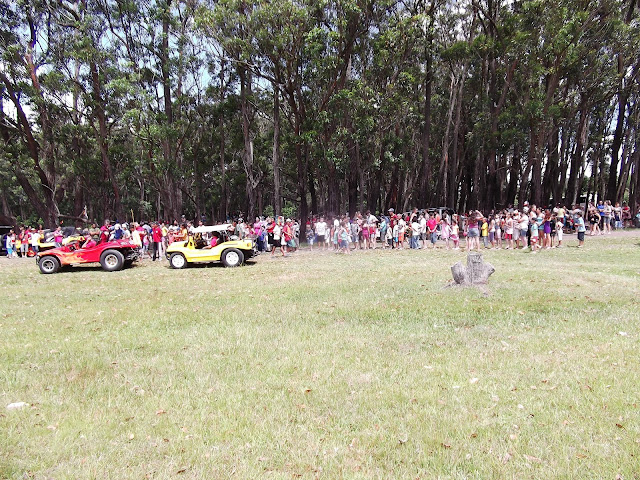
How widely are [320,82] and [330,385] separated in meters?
21.6

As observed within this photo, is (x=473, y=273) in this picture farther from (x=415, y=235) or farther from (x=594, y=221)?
(x=594, y=221)

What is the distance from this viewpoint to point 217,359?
5.87m

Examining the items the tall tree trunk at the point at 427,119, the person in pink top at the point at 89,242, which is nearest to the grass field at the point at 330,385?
the person in pink top at the point at 89,242

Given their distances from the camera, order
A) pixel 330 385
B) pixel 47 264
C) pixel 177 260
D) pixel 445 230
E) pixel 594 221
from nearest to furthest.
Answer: pixel 330 385
pixel 47 264
pixel 177 260
pixel 445 230
pixel 594 221

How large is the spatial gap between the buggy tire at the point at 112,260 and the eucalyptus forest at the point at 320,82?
33.0 feet

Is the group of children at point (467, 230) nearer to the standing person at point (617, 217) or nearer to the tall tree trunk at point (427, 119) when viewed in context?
the tall tree trunk at point (427, 119)

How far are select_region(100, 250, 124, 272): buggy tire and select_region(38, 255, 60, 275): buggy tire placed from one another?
143cm

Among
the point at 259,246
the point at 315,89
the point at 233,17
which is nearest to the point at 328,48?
the point at 315,89

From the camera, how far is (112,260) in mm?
15852

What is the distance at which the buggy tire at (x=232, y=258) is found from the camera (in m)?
15.9

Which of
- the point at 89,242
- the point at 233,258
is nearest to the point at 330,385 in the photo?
the point at 233,258

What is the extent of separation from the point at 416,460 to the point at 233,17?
21327mm

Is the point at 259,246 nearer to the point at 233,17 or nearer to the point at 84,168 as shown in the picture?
the point at 233,17

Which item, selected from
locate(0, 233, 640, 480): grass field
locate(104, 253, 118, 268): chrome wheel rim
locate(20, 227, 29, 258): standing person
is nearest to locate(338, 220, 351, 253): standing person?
locate(104, 253, 118, 268): chrome wheel rim
